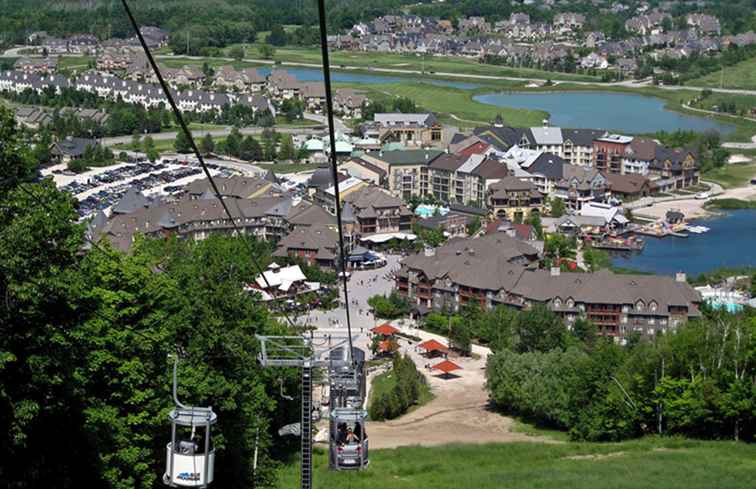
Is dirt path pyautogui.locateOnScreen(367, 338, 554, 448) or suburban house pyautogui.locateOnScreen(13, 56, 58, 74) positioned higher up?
suburban house pyautogui.locateOnScreen(13, 56, 58, 74)

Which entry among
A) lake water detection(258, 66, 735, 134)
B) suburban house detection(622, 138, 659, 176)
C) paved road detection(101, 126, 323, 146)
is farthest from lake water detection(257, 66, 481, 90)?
suburban house detection(622, 138, 659, 176)

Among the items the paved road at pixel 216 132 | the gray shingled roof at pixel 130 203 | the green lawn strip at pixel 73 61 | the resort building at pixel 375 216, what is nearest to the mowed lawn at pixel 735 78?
the paved road at pixel 216 132

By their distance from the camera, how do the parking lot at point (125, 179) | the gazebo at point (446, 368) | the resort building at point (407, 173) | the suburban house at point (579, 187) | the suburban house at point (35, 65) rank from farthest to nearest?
the suburban house at point (35, 65) < the resort building at point (407, 173) < the suburban house at point (579, 187) < the parking lot at point (125, 179) < the gazebo at point (446, 368)

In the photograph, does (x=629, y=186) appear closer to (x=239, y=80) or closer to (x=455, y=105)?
(x=455, y=105)

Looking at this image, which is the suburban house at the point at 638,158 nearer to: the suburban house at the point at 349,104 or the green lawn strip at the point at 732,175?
the green lawn strip at the point at 732,175

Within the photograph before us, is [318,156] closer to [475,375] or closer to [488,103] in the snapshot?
[488,103]

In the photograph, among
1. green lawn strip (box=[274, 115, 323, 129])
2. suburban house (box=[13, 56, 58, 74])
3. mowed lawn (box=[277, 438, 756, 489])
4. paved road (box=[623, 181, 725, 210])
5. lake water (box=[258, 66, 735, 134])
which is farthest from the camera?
suburban house (box=[13, 56, 58, 74])

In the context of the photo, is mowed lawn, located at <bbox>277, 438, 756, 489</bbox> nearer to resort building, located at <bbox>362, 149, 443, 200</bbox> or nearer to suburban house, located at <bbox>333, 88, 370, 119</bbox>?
resort building, located at <bbox>362, 149, 443, 200</bbox>
